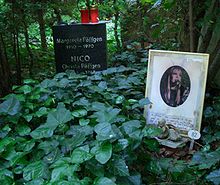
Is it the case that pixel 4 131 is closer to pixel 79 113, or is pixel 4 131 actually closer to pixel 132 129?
pixel 79 113

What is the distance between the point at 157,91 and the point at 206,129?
1.52 ft

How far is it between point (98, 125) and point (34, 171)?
1.24ft

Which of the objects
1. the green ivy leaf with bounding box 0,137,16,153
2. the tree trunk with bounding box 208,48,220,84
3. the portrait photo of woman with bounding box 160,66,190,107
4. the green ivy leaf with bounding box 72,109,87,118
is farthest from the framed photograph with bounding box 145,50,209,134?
the green ivy leaf with bounding box 0,137,16,153

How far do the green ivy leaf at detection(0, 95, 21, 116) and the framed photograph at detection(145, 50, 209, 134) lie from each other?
3.20 ft

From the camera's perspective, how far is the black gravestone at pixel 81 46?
3.44 metres

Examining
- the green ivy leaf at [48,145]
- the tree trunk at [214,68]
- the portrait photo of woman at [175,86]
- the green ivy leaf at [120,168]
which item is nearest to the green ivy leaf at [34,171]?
the green ivy leaf at [48,145]

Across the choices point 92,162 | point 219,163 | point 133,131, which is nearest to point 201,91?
point 219,163

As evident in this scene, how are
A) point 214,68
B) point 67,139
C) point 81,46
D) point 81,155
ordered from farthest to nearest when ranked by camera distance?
point 81,46 < point 214,68 < point 67,139 < point 81,155

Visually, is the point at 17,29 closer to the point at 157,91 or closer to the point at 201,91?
the point at 157,91

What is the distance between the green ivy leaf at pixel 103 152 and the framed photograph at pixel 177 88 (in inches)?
39.9

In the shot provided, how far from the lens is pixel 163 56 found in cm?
272

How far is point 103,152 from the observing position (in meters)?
1.64

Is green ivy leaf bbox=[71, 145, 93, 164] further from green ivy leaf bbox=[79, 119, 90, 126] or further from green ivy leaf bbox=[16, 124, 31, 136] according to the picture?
green ivy leaf bbox=[16, 124, 31, 136]

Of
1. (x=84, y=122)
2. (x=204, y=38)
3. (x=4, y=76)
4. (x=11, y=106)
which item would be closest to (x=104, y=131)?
(x=84, y=122)
